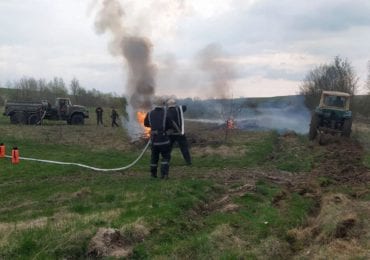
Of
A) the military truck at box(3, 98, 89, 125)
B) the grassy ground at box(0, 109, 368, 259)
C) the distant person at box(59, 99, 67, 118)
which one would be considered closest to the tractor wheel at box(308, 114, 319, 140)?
the grassy ground at box(0, 109, 368, 259)

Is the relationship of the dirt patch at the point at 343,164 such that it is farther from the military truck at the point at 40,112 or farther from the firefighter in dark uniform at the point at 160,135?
the military truck at the point at 40,112

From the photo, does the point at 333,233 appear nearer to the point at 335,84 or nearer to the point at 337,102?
the point at 337,102

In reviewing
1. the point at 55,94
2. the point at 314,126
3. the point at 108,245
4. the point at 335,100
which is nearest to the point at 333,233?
the point at 108,245

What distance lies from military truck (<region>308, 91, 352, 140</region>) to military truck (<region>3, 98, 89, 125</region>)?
70.7 feet

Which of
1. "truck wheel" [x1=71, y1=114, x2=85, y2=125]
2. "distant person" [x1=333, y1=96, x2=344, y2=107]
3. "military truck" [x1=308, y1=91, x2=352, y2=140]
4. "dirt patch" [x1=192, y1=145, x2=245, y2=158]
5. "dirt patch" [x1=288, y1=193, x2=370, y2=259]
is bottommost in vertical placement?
"truck wheel" [x1=71, y1=114, x2=85, y2=125]

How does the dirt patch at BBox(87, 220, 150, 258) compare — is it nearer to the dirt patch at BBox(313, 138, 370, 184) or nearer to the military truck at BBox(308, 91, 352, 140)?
the dirt patch at BBox(313, 138, 370, 184)

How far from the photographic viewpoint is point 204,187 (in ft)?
38.1

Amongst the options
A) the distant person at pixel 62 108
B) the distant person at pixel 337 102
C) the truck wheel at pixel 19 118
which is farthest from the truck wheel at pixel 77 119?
the distant person at pixel 337 102

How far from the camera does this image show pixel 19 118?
126 feet

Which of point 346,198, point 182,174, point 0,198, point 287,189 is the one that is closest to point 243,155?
point 182,174

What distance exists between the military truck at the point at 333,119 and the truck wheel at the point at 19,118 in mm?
23105

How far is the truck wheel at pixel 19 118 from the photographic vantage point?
38.4 m

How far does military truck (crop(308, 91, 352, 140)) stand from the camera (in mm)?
24438

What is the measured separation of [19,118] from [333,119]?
79.7ft
